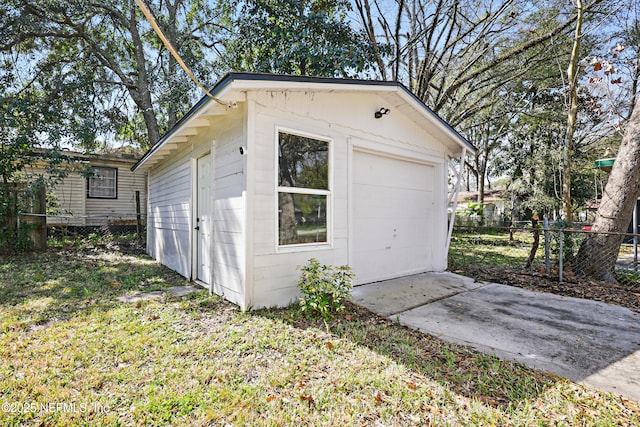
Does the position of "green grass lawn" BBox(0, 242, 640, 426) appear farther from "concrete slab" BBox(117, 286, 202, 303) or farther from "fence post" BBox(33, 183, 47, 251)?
"fence post" BBox(33, 183, 47, 251)

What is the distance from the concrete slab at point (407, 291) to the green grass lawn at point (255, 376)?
443 millimetres

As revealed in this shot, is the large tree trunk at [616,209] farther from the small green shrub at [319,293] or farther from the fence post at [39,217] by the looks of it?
the fence post at [39,217]

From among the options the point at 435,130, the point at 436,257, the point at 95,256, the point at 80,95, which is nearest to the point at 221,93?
the point at 435,130

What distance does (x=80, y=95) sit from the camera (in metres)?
10.3

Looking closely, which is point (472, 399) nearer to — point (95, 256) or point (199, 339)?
point (199, 339)

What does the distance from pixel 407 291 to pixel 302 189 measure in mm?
2351

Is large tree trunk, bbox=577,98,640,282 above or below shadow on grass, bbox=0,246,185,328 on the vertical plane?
above

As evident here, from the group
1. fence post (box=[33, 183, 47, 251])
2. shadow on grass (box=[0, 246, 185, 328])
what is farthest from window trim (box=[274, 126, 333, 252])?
fence post (box=[33, 183, 47, 251])

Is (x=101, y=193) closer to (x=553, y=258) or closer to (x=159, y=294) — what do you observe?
(x=159, y=294)

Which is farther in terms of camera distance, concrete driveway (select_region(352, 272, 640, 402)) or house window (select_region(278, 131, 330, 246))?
house window (select_region(278, 131, 330, 246))

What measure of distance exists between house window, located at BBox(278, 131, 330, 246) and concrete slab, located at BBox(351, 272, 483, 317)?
1.09 m

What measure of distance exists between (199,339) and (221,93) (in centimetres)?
268

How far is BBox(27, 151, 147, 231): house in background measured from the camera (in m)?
11.7

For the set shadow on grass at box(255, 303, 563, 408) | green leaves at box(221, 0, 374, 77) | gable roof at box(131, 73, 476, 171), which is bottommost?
shadow on grass at box(255, 303, 563, 408)
